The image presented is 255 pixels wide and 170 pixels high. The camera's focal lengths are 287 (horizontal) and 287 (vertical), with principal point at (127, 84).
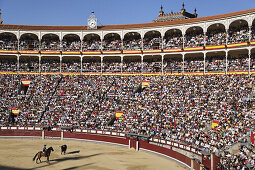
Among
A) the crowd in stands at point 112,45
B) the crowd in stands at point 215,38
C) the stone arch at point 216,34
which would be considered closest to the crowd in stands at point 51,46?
the crowd in stands at point 112,45

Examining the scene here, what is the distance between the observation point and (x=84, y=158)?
22750mm

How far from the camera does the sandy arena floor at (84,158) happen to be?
20.3 meters

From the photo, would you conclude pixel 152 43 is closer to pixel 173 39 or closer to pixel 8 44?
pixel 173 39

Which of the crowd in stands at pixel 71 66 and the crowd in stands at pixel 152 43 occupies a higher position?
the crowd in stands at pixel 152 43

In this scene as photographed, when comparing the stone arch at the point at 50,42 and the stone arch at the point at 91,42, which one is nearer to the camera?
the stone arch at the point at 91,42

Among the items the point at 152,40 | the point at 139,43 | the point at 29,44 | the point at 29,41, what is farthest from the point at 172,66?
the point at 29,41

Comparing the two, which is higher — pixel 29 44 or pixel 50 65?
pixel 29 44

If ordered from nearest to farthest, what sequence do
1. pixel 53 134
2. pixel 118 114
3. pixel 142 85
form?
pixel 53 134, pixel 118 114, pixel 142 85

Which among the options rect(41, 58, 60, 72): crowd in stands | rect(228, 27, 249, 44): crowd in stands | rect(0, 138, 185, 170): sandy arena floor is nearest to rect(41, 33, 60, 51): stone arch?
rect(41, 58, 60, 72): crowd in stands

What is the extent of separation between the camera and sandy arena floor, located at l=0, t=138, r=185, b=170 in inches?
798

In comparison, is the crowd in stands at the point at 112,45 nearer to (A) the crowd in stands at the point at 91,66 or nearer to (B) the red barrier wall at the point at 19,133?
(A) the crowd in stands at the point at 91,66

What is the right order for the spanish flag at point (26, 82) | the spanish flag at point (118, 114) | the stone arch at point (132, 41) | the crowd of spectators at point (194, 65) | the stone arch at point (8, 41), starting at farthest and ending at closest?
the stone arch at point (8, 41)
the stone arch at point (132, 41)
the spanish flag at point (26, 82)
the crowd of spectators at point (194, 65)
the spanish flag at point (118, 114)

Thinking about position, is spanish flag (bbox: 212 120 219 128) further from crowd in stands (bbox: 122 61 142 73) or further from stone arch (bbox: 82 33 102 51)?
stone arch (bbox: 82 33 102 51)

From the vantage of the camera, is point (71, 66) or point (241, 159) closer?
point (241, 159)
